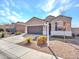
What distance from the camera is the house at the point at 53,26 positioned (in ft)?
64.5

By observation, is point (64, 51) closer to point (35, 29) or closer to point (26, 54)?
point (26, 54)

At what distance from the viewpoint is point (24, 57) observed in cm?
901

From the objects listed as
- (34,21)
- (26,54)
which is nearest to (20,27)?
(34,21)

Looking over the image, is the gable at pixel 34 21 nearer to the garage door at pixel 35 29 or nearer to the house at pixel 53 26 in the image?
the house at pixel 53 26

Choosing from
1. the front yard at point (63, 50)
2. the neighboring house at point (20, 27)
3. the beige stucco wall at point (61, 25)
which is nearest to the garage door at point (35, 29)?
the beige stucco wall at point (61, 25)

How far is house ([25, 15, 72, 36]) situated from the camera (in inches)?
774

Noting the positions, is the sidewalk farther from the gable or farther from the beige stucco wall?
the gable

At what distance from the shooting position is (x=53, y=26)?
2128 centimetres

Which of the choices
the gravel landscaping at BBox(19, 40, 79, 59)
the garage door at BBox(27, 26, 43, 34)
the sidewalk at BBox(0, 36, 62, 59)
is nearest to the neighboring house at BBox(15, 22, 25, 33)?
the garage door at BBox(27, 26, 43, 34)

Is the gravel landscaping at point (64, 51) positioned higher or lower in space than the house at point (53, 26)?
lower

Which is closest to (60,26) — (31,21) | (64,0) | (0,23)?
(31,21)

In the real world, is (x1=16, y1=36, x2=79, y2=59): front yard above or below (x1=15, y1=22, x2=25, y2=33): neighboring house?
below

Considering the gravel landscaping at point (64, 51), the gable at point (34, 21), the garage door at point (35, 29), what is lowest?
the gravel landscaping at point (64, 51)

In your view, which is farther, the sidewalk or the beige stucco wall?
the beige stucco wall
